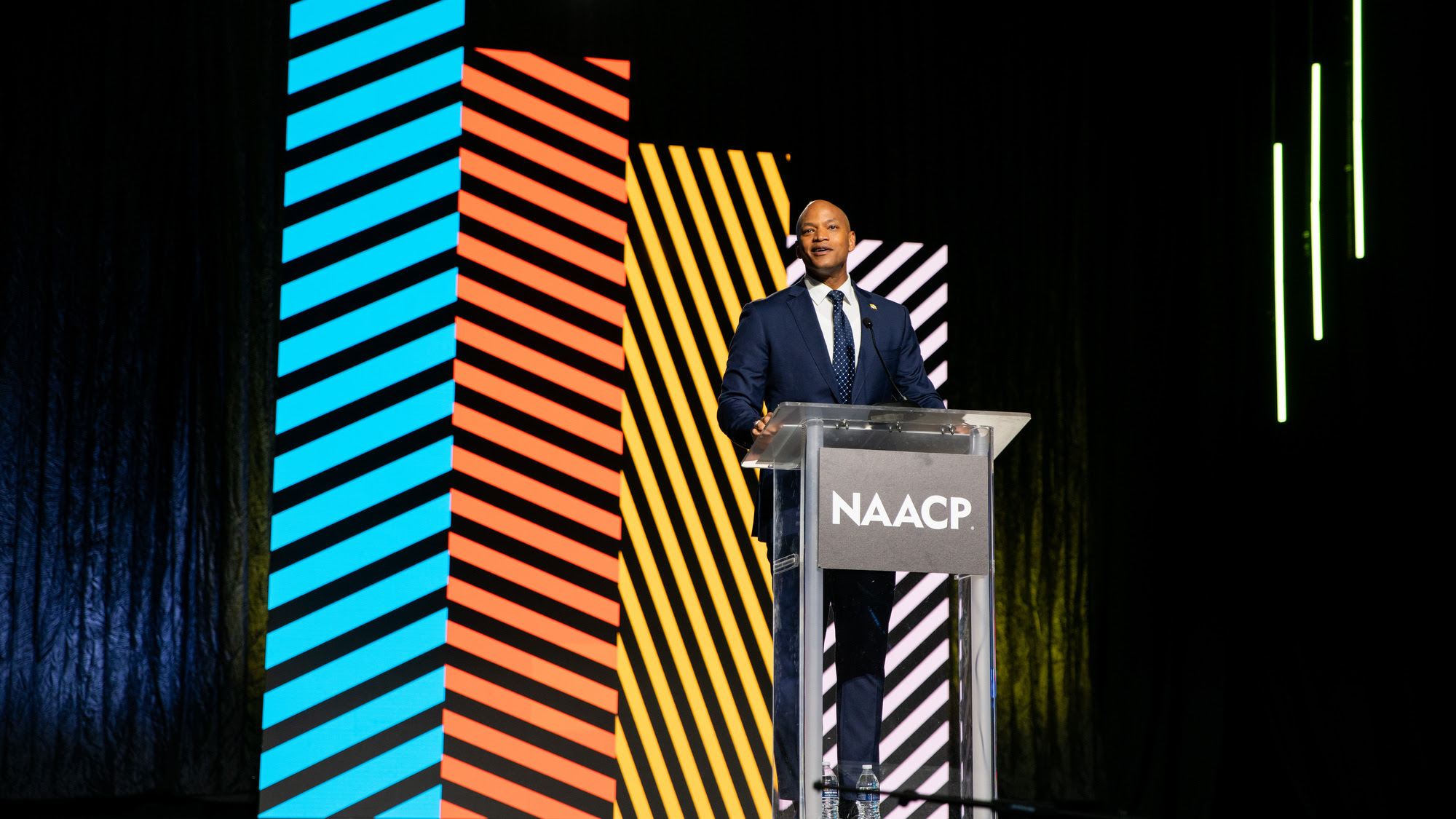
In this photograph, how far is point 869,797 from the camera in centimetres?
232

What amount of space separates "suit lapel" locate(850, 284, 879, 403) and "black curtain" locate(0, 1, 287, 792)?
8.45 feet

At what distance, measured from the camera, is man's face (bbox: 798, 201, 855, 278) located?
9.50 feet

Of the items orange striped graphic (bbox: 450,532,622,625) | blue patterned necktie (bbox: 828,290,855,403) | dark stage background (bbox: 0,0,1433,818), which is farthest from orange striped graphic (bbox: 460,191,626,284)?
blue patterned necktie (bbox: 828,290,855,403)

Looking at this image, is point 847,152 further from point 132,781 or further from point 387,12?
point 132,781

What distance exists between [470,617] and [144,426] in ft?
5.16

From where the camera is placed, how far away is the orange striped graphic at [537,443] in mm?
3811

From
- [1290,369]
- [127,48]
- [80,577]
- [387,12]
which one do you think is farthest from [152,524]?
[1290,369]

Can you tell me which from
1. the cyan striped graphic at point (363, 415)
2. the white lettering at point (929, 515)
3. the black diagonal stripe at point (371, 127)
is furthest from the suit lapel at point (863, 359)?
the black diagonal stripe at point (371, 127)

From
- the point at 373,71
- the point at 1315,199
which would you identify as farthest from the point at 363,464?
the point at 1315,199

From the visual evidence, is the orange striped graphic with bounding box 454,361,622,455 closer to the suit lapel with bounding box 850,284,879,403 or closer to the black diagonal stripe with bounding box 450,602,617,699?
the black diagonal stripe with bounding box 450,602,617,699

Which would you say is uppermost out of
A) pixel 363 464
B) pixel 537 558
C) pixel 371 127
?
pixel 371 127

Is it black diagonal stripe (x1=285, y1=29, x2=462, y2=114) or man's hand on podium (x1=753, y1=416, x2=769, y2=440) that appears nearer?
man's hand on podium (x1=753, y1=416, x2=769, y2=440)

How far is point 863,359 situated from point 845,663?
774 millimetres

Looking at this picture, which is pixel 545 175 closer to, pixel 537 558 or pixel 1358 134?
pixel 537 558
